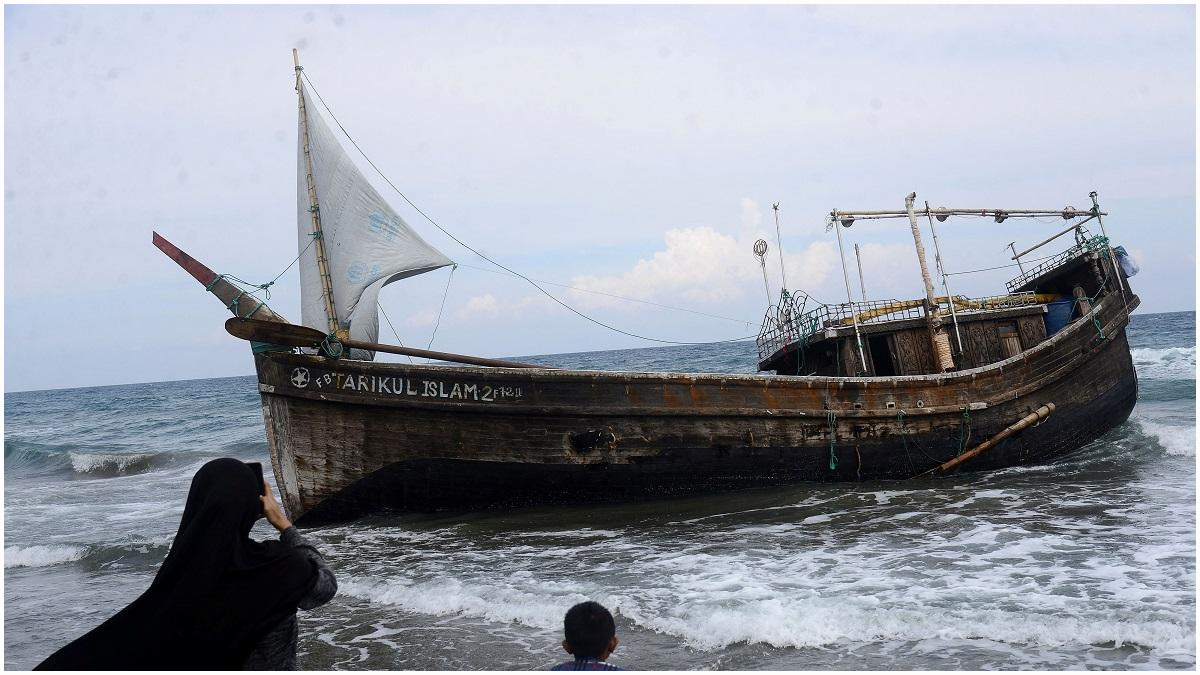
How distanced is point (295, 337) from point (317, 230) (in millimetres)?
2196

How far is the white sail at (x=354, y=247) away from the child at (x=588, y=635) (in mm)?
8571

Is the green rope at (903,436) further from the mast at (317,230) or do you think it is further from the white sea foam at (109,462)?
the white sea foam at (109,462)

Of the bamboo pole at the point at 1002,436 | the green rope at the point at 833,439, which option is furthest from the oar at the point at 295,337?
the bamboo pole at the point at 1002,436

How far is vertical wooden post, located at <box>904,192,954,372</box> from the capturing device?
38.7 feet


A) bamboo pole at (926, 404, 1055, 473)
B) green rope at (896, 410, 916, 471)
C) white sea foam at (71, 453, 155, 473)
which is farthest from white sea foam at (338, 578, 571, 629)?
white sea foam at (71, 453, 155, 473)

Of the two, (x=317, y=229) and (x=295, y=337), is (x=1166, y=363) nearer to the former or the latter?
(x=317, y=229)

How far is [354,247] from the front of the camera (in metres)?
11.1

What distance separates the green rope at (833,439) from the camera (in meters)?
10.6

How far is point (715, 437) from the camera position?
33.6ft

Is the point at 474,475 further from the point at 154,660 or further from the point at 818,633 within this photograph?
the point at 154,660

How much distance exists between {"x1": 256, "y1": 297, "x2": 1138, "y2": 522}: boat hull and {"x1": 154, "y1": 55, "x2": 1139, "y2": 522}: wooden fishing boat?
2 cm

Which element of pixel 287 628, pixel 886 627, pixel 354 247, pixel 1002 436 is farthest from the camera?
pixel 1002 436

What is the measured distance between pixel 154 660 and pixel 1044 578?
6545 mm

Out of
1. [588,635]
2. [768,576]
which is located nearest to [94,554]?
[768,576]
